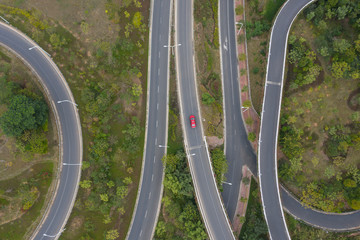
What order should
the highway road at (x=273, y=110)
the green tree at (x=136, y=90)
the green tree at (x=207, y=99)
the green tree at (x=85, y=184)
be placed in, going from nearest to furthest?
the green tree at (x=85, y=184), the green tree at (x=136, y=90), the highway road at (x=273, y=110), the green tree at (x=207, y=99)

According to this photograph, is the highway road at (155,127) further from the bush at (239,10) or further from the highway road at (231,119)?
the bush at (239,10)

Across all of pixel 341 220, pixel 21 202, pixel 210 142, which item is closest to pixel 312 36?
pixel 210 142

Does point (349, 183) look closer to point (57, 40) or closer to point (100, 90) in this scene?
point (100, 90)

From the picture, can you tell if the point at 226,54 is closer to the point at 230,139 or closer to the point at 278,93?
the point at 278,93

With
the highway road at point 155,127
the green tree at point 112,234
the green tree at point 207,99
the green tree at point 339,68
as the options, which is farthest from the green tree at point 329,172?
the green tree at point 112,234

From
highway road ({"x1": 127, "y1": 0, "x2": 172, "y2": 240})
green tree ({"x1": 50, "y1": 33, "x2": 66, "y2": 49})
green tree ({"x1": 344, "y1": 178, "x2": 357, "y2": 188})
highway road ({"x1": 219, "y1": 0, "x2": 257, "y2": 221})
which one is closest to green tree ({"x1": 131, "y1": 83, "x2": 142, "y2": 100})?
highway road ({"x1": 127, "y1": 0, "x2": 172, "y2": 240})

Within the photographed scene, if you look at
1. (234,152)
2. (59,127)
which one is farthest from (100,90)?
(234,152)

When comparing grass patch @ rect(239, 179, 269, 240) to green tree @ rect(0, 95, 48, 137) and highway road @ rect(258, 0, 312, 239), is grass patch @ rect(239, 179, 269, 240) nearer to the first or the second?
highway road @ rect(258, 0, 312, 239)
